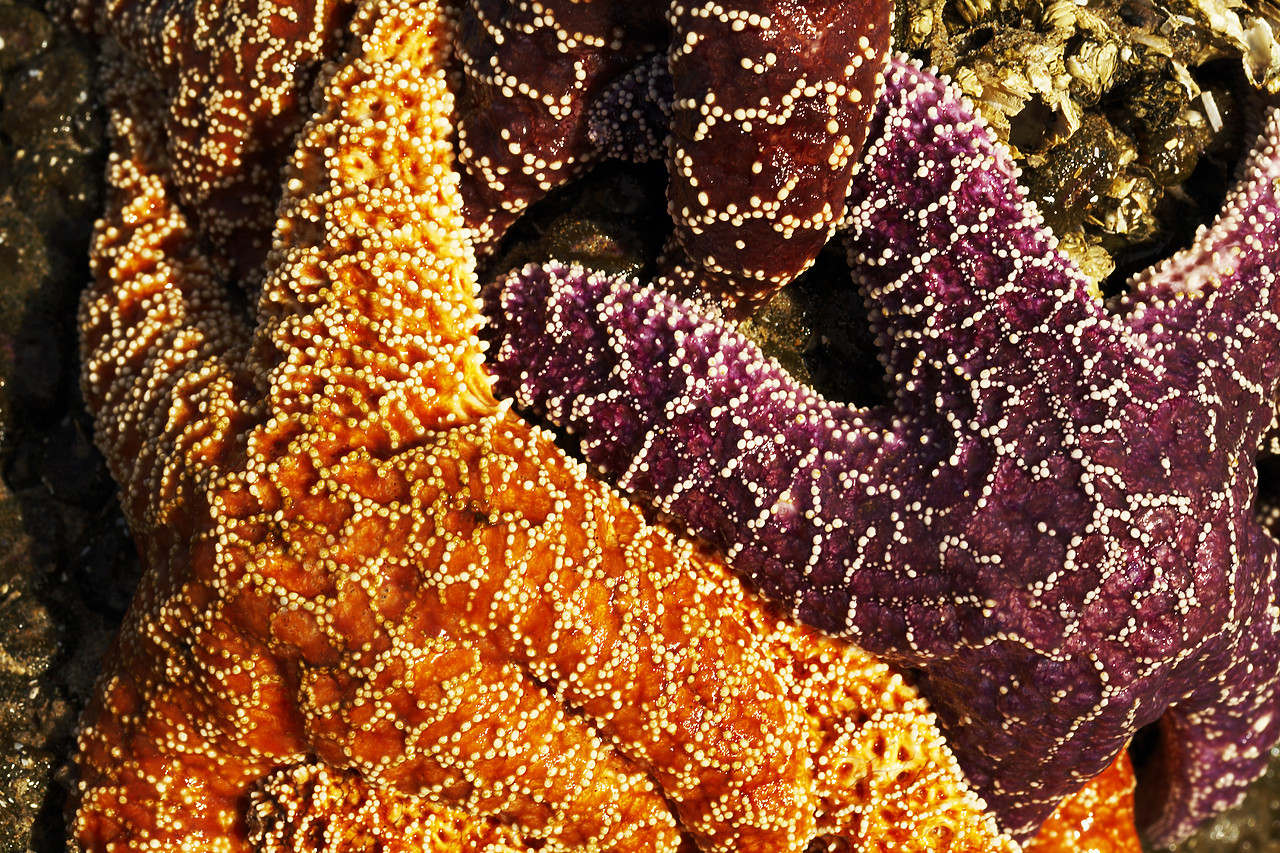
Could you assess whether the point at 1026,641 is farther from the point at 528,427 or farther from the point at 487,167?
the point at 487,167

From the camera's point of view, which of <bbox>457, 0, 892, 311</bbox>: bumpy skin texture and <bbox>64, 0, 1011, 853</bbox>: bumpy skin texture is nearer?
<bbox>457, 0, 892, 311</bbox>: bumpy skin texture

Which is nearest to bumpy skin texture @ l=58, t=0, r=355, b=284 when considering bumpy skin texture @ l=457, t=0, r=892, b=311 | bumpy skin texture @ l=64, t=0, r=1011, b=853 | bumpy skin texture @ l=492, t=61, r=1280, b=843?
bumpy skin texture @ l=64, t=0, r=1011, b=853

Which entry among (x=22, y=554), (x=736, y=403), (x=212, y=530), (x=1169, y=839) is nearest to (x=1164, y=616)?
(x=736, y=403)

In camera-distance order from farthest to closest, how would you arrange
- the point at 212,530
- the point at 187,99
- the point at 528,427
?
the point at 187,99, the point at 528,427, the point at 212,530

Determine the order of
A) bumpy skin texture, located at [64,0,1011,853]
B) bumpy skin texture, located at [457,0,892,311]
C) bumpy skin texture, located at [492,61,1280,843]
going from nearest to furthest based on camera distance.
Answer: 1. bumpy skin texture, located at [457,0,892,311]
2. bumpy skin texture, located at [64,0,1011,853]
3. bumpy skin texture, located at [492,61,1280,843]

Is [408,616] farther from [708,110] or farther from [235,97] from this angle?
[235,97]

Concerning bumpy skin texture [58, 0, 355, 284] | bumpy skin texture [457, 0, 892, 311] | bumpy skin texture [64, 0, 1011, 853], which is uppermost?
bumpy skin texture [58, 0, 355, 284]

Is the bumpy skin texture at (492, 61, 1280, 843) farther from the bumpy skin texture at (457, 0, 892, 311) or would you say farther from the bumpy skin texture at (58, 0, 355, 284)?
the bumpy skin texture at (58, 0, 355, 284)
